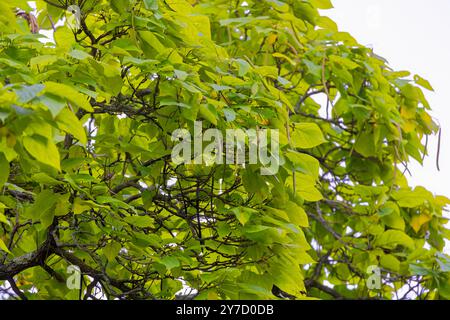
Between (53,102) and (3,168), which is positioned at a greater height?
(53,102)

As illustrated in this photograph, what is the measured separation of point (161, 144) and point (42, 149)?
28.4 inches

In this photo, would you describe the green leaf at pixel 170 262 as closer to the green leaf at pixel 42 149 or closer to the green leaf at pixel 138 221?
the green leaf at pixel 138 221

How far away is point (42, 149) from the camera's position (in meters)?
1.13

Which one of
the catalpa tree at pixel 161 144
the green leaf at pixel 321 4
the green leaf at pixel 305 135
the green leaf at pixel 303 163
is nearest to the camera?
the catalpa tree at pixel 161 144

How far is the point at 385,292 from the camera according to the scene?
9.84 ft

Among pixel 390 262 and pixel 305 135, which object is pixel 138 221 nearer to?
pixel 305 135

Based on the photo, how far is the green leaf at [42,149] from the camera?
1.12m

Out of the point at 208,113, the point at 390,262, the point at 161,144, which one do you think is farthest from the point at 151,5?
the point at 390,262

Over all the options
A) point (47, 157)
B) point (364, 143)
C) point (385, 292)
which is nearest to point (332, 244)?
point (385, 292)

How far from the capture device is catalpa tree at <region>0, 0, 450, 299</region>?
1.50m

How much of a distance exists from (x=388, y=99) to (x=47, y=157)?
5.09 feet

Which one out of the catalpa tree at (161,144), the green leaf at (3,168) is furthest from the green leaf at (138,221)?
the green leaf at (3,168)

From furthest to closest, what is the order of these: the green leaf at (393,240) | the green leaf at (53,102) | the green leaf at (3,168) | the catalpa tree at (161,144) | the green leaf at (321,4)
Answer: the green leaf at (393,240) → the green leaf at (321,4) → the catalpa tree at (161,144) → the green leaf at (3,168) → the green leaf at (53,102)
